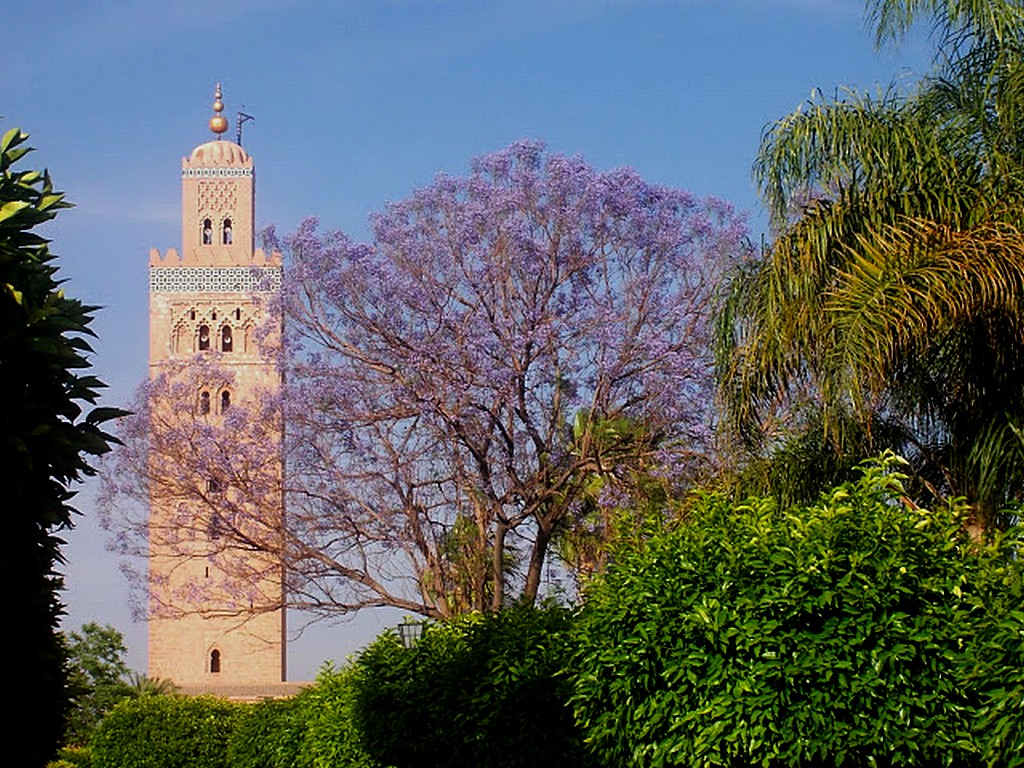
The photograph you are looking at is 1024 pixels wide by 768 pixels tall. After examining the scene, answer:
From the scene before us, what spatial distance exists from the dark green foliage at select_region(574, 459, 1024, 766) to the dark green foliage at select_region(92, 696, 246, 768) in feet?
57.4

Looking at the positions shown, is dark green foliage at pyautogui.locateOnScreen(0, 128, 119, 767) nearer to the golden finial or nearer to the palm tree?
the palm tree

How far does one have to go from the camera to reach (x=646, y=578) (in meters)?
9.02

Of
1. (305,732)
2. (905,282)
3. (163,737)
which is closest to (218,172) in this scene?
(163,737)

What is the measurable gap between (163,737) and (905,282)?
1843 cm

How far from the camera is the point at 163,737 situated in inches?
992

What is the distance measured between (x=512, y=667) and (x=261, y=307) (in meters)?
13.8

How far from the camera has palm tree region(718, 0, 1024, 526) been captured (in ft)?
31.6

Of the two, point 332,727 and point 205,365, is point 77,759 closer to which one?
point 205,365

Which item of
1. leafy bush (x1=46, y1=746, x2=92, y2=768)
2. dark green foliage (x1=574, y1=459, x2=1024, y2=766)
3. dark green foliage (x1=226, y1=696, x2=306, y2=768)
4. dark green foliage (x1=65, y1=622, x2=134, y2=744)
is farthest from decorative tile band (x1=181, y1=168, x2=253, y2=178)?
dark green foliage (x1=574, y1=459, x2=1024, y2=766)

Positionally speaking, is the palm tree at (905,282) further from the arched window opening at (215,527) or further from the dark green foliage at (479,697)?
the arched window opening at (215,527)

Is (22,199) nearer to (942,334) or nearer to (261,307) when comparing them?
(942,334)

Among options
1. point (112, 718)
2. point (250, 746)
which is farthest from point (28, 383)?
point (112, 718)

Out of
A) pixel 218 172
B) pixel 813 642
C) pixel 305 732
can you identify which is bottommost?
pixel 813 642

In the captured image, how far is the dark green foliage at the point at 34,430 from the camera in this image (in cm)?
701
